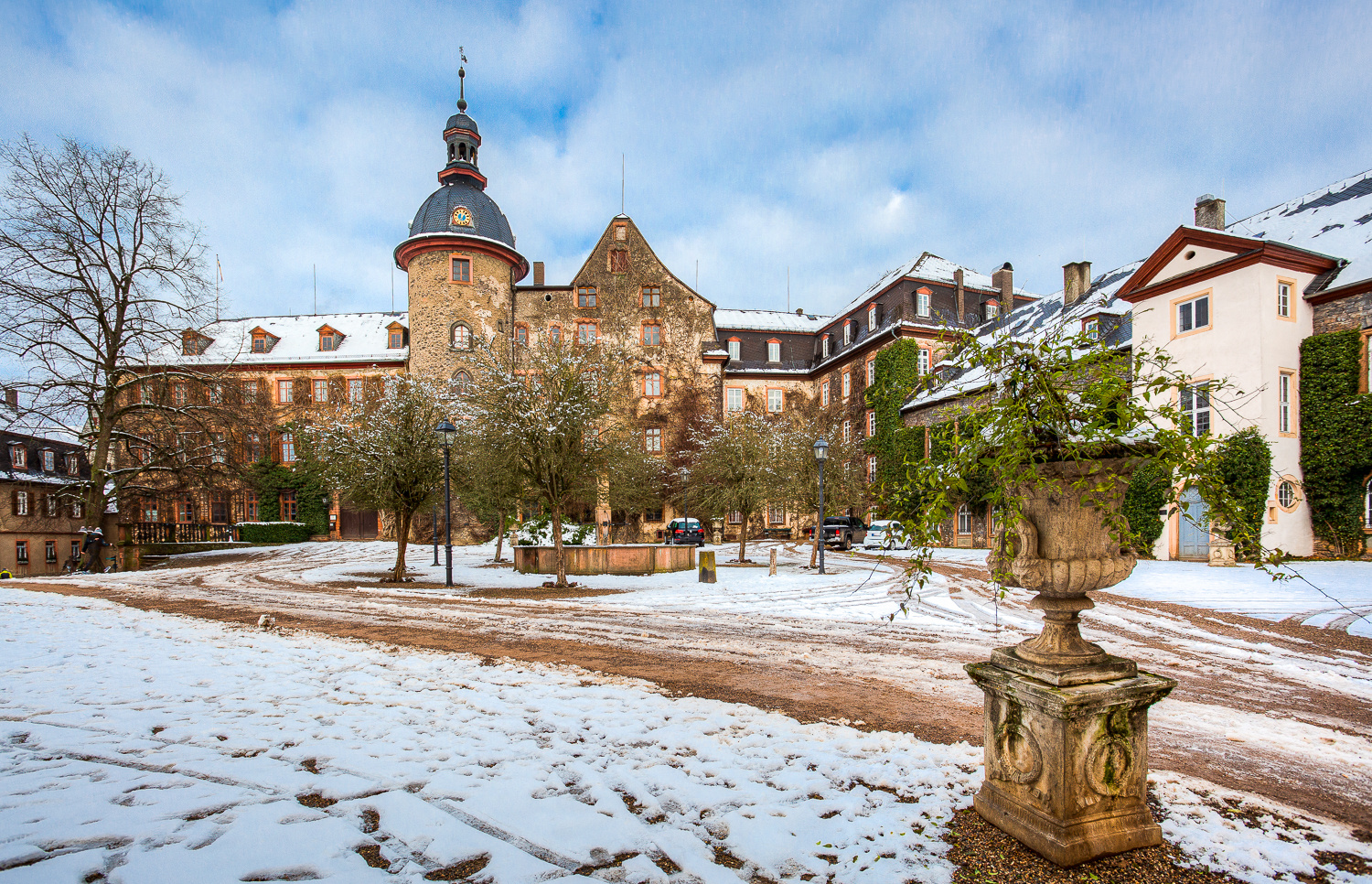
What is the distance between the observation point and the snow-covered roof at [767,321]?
43094 mm

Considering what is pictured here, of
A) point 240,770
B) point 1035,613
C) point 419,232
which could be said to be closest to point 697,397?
point 419,232

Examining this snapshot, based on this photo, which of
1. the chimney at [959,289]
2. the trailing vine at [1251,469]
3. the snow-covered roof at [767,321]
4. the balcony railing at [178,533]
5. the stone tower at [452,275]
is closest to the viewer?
the trailing vine at [1251,469]

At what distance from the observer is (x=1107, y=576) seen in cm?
302

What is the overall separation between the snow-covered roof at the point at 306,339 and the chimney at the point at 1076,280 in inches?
1374

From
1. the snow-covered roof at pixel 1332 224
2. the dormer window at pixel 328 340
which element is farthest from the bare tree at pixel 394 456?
the snow-covered roof at pixel 1332 224

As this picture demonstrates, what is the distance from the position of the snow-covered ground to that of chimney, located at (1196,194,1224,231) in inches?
1038

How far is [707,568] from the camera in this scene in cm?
1606

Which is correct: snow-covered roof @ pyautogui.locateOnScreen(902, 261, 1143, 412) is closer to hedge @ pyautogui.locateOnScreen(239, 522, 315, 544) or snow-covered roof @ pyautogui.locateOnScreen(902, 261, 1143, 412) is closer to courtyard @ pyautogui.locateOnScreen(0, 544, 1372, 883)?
courtyard @ pyautogui.locateOnScreen(0, 544, 1372, 883)

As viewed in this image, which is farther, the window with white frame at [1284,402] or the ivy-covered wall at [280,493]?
the ivy-covered wall at [280,493]

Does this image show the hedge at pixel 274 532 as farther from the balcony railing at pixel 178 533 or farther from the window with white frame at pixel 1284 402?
the window with white frame at pixel 1284 402

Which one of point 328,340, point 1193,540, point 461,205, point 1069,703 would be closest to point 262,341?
point 328,340

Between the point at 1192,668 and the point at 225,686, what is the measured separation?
1008 centimetres

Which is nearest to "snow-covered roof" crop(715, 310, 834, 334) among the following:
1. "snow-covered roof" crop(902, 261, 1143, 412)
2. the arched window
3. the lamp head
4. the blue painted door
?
"snow-covered roof" crop(902, 261, 1143, 412)

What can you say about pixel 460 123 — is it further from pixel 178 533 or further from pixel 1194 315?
pixel 1194 315
